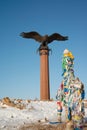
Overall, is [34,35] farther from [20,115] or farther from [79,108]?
[79,108]

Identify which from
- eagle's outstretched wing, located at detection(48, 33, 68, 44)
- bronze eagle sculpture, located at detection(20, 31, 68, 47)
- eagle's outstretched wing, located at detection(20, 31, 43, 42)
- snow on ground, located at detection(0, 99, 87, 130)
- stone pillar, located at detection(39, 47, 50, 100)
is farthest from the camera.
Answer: eagle's outstretched wing, located at detection(48, 33, 68, 44)

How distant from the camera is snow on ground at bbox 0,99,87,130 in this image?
345 inches

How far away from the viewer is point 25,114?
10328 millimetres

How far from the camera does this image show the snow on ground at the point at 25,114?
8769mm

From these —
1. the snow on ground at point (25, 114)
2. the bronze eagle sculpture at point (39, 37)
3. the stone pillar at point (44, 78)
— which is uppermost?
the bronze eagle sculpture at point (39, 37)

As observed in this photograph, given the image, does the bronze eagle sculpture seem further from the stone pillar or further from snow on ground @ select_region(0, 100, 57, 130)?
snow on ground @ select_region(0, 100, 57, 130)

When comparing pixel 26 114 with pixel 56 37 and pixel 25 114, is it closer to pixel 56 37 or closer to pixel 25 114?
pixel 25 114

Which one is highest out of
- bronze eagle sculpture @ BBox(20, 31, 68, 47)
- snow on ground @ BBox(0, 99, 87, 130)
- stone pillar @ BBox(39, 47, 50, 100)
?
bronze eagle sculpture @ BBox(20, 31, 68, 47)

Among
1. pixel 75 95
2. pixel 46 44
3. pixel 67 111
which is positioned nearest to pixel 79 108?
pixel 75 95

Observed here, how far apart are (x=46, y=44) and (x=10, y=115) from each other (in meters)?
8.21

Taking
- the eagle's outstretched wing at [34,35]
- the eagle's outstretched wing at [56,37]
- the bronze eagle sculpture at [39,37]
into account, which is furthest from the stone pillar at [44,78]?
the eagle's outstretched wing at [56,37]

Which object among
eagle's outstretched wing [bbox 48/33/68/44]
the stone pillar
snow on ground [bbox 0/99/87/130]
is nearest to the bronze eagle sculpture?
eagle's outstretched wing [bbox 48/33/68/44]

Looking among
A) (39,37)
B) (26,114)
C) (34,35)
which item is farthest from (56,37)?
(26,114)

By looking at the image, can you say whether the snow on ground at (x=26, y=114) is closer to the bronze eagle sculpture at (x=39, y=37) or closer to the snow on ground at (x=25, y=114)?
the snow on ground at (x=25, y=114)
